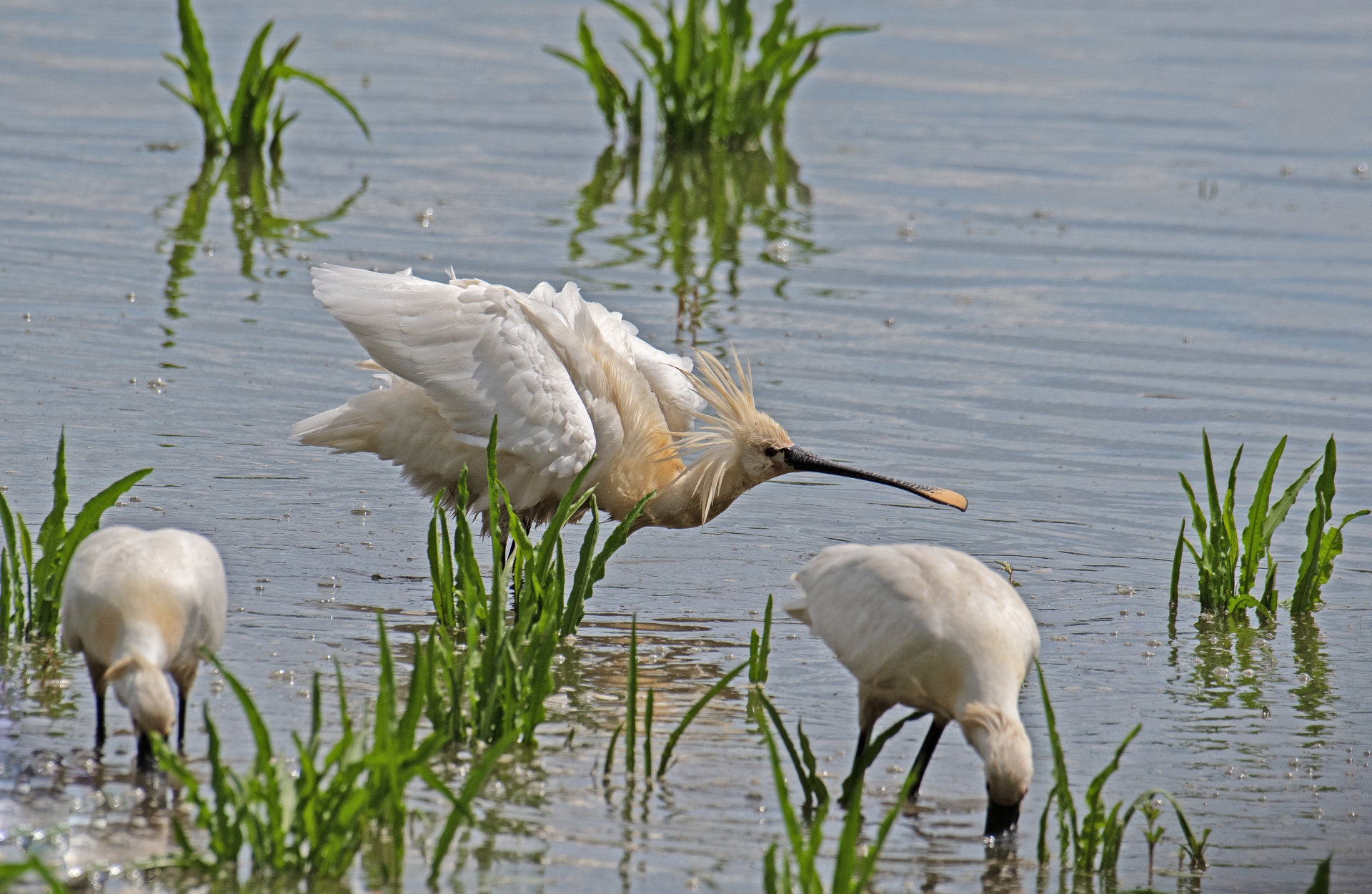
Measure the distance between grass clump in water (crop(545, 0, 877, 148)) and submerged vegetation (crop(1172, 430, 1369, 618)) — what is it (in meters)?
8.37

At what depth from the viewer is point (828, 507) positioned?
8594 mm

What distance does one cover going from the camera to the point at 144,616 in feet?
15.6

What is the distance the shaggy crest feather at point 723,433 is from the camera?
7.57m

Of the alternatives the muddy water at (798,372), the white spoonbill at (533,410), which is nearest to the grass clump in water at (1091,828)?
the muddy water at (798,372)

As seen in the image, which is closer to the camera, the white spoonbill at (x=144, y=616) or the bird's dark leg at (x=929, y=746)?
the white spoonbill at (x=144, y=616)

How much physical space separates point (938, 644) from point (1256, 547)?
95.8 inches

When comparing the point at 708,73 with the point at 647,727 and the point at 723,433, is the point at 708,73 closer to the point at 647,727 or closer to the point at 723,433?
the point at 723,433

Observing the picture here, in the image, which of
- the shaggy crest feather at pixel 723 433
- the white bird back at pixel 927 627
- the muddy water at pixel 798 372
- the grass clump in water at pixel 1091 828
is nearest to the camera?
the grass clump in water at pixel 1091 828

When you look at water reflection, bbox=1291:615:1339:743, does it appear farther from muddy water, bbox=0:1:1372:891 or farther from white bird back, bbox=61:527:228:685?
white bird back, bbox=61:527:228:685

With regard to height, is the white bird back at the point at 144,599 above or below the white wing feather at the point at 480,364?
below

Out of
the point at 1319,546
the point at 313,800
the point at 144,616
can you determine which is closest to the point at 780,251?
the point at 1319,546

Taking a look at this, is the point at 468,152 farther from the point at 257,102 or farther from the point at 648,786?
the point at 648,786

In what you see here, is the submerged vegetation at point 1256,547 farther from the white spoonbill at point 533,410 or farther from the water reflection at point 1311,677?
the white spoonbill at point 533,410

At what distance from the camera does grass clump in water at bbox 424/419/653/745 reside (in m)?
5.05
